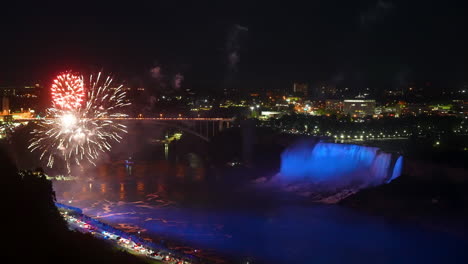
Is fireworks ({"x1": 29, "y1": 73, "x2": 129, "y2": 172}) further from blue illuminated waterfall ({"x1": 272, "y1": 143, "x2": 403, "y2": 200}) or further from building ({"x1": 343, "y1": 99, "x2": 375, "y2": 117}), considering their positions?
building ({"x1": 343, "y1": 99, "x2": 375, "y2": 117})

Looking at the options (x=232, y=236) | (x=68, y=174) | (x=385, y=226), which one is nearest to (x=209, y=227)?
(x=232, y=236)

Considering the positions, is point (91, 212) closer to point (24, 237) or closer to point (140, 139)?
point (24, 237)

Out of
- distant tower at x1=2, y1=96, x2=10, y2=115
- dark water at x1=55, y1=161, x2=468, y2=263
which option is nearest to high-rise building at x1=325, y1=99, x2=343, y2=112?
distant tower at x1=2, y1=96, x2=10, y2=115

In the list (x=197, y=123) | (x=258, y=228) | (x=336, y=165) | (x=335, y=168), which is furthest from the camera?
(x=197, y=123)

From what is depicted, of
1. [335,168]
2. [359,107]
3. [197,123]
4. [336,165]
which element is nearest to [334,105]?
[359,107]

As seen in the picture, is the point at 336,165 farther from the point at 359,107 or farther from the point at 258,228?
the point at 359,107

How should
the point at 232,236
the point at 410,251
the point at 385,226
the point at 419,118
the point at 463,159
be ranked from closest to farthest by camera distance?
1. the point at 410,251
2. the point at 232,236
3. the point at 385,226
4. the point at 463,159
5. the point at 419,118
